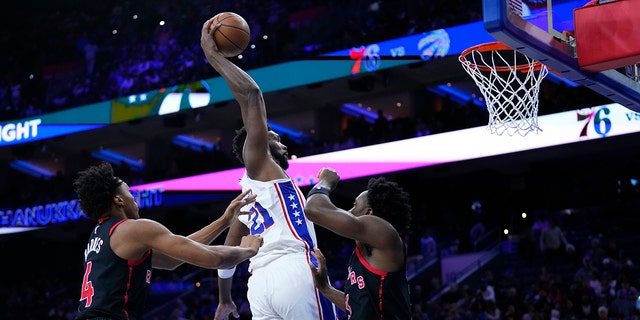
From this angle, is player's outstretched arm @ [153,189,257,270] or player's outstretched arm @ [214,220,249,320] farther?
player's outstretched arm @ [214,220,249,320]

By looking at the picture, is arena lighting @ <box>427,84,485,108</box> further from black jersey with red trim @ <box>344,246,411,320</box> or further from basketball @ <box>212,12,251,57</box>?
black jersey with red trim @ <box>344,246,411,320</box>

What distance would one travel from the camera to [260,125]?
4.26 meters

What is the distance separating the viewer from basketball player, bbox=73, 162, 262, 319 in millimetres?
3770

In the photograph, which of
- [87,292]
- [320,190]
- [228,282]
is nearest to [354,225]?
[320,190]

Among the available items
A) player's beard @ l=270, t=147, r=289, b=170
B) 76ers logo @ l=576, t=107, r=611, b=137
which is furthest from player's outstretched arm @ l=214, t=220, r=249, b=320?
76ers logo @ l=576, t=107, r=611, b=137

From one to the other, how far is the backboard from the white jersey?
1.34 m

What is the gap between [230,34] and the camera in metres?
4.46

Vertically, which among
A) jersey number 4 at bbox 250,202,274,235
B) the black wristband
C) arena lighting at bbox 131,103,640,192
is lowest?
jersey number 4 at bbox 250,202,274,235

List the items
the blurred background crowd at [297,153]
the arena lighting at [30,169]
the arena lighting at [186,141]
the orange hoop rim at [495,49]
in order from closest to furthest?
the orange hoop rim at [495,49], the blurred background crowd at [297,153], the arena lighting at [186,141], the arena lighting at [30,169]

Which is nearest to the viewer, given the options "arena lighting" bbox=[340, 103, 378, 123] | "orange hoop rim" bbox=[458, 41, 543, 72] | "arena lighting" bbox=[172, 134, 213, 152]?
"orange hoop rim" bbox=[458, 41, 543, 72]

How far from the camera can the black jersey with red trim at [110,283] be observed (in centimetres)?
379

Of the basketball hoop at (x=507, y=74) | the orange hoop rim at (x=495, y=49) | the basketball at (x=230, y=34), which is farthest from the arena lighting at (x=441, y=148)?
the basketball at (x=230, y=34)

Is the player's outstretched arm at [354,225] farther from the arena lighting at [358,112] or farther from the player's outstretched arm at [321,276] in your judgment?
the arena lighting at [358,112]

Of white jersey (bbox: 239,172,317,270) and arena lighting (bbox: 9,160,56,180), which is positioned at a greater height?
arena lighting (bbox: 9,160,56,180)
